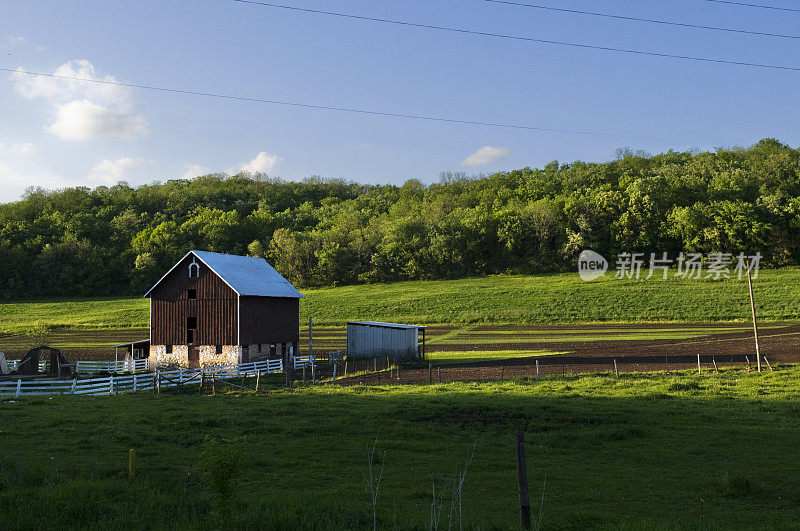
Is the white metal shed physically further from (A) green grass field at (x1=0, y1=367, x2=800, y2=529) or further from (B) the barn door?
(A) green grass field at (x1=0, y1=367, x2=800, y2=529)

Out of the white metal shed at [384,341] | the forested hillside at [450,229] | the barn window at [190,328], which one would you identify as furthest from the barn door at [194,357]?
the forested hillside at [450,229]

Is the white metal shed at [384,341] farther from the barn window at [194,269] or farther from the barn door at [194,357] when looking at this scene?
the barn window at [194,269]

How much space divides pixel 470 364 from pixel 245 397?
1756 centimetres

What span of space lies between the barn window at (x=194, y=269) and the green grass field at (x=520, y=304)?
2853 cm

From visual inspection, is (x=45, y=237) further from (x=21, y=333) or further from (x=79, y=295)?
(x=21, y=333)

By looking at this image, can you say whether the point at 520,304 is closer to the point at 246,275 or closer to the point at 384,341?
the point at 384,341

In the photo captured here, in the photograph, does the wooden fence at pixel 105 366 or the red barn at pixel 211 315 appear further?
the red barn at pixel 211 315

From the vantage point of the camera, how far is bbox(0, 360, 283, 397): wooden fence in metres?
30.8

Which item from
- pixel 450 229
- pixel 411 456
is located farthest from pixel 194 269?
pixel 450 229

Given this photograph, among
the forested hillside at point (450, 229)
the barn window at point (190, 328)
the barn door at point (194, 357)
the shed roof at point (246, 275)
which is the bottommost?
the barn door at point (194, 357)

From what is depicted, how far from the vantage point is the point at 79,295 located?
121625mm

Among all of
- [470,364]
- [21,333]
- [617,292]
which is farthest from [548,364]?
[21,333]

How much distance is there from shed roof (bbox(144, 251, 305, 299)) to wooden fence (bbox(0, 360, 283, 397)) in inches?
290

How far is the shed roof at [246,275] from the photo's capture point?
45625 millimetres
